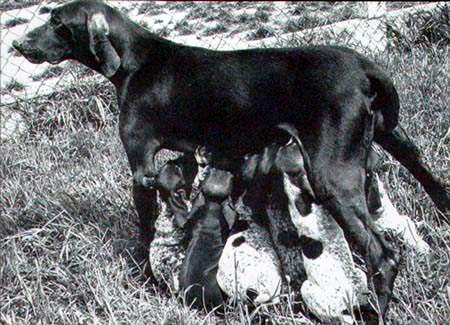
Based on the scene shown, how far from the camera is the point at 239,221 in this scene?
→ 420 cm

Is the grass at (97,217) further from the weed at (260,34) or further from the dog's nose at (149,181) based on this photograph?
the weed at (260,34)

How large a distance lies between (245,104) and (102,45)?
2.90ft

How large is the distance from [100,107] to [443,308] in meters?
3.48

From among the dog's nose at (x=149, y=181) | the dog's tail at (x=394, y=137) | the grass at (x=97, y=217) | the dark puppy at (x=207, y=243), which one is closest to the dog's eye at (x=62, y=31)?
the dog's nose at (x=149, y=181)

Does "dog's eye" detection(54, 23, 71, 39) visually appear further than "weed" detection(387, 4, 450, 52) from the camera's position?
No

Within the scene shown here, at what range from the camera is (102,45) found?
4410 mm

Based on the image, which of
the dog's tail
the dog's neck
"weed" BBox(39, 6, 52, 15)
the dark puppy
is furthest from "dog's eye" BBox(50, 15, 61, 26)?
"weed" BBox(39, 6, 52, 15)

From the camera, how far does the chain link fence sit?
21.9 ft

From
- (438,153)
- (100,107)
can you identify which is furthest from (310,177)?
(100,107)

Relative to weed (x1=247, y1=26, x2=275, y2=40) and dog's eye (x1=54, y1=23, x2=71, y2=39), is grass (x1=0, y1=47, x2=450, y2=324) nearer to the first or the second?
dog's eye (x1=54, y1=23, x2=71, y2=39)

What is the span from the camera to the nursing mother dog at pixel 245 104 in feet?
12.6

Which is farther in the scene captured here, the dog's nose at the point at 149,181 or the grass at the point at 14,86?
the grass at the point at 14,86

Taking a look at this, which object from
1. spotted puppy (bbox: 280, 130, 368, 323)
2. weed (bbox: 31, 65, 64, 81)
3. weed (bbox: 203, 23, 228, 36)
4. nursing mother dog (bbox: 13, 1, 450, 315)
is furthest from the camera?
weed (bbox: 203, 23, 228, 36)

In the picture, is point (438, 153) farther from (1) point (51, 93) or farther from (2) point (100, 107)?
(1) point (51, 93)
